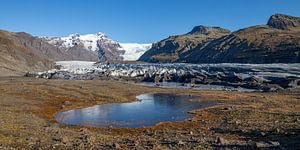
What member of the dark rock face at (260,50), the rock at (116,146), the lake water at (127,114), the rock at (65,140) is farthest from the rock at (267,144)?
the dark rock face at (260,50)

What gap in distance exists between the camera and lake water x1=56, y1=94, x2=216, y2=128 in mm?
32844

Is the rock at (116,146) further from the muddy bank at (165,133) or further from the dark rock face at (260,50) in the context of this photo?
the dark rock face at (260,50)

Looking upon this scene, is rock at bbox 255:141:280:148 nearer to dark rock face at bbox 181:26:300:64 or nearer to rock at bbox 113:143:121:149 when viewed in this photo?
rock at bbox 113:143:121:149

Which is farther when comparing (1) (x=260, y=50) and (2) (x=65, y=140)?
(1) (x=260, y=50)

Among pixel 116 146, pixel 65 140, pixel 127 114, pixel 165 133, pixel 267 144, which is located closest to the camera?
pixel 267 144

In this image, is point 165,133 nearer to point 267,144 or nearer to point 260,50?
point 267,144

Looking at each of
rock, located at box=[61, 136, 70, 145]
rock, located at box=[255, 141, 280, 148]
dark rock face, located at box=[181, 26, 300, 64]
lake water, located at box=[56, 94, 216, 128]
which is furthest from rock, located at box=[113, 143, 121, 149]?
dark rock face, located at box=[181, 26, 300, 64]

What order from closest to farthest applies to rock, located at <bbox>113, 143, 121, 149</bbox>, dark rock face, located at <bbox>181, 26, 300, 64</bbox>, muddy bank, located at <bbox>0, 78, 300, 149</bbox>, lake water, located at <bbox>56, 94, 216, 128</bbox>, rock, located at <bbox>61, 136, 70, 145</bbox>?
rock, located at <bbox>113, 143, 121, 149</bbox>
muddy bank, located at <bbox>0, 78, 300, 149</bbox>
rock, located at <bbox>61, 136, 70, 145</bbox>
lake water, located at <bbox>56, 94, 216, 128</bbox>
dark rock face, located at <bbox>181, 26, 300, 64</bbox>

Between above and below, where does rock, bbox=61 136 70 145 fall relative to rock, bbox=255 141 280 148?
below

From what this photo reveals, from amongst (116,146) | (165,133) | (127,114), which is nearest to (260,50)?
(127,114)

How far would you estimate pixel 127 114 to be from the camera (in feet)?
125

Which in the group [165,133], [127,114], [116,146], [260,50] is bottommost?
[127,114]

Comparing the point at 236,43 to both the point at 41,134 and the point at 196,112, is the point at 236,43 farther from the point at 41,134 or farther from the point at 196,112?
the point at 41,134

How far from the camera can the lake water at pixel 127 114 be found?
3284cm
